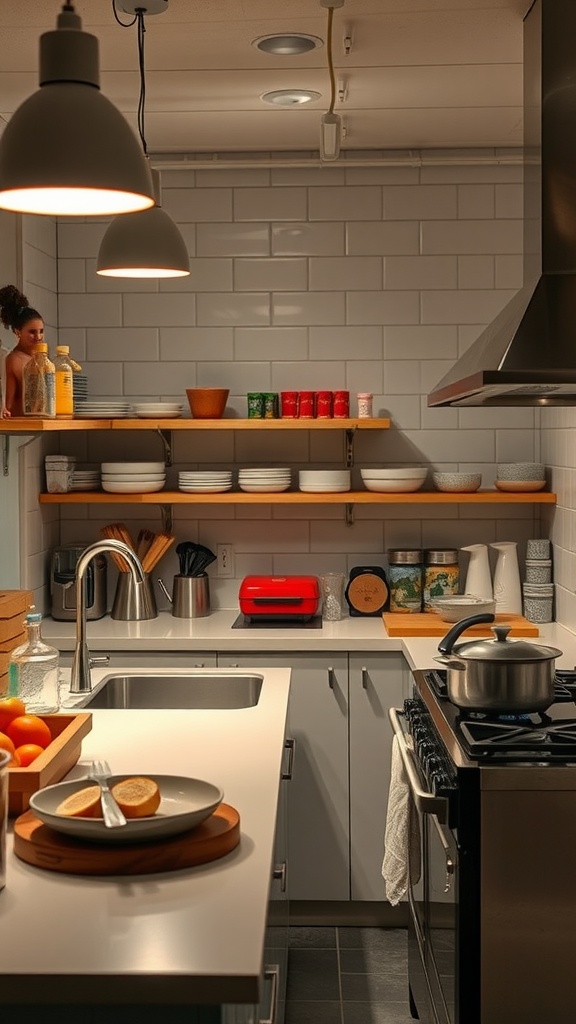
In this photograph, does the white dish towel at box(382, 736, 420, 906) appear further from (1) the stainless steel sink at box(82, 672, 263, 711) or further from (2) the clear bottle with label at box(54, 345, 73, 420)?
(2) the clear bottle with label at box(54, 345, 73, 420)

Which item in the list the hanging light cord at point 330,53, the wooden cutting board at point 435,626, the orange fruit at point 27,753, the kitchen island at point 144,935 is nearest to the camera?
the kitchen island at point 144,935

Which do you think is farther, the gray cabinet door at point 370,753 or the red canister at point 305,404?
the red canister at point 305,404

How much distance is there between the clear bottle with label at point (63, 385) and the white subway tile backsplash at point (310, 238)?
50.6 inches

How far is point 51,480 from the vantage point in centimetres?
457

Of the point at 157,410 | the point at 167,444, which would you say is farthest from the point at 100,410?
the point at 167,444

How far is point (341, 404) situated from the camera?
→ 4.54m

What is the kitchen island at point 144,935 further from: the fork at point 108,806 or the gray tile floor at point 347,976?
the gray tile floor at point 347,976

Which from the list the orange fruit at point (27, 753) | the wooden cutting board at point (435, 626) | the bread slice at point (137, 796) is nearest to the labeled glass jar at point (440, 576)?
the wooden cutting board at point (435, 626)

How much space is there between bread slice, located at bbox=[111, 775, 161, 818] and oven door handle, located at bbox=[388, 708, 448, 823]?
693mm

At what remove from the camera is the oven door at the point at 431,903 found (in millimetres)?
2428

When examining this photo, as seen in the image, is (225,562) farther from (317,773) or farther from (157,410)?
(317,773)

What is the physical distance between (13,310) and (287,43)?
1.17m

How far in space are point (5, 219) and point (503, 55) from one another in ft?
6.10

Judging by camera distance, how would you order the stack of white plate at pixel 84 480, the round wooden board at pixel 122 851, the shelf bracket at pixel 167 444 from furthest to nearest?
the shelf bracket at pixel 167 444 → the stack of white plate at pixel 84 480 → the round wooden board at pixel 122 851
